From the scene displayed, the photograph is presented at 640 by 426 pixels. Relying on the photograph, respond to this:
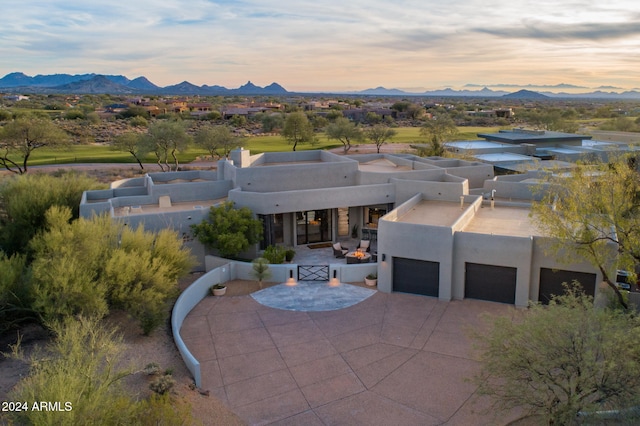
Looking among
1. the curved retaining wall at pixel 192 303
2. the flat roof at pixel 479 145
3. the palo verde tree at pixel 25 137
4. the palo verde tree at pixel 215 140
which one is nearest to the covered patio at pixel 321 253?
the curved retaining wall at pixel 192 303

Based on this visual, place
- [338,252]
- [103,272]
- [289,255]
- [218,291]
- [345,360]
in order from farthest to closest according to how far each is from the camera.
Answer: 1. [338,252]
2. [289,255]
3. [218,291]
4. [103,272]
5. [345,360]

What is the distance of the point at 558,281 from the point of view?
19719 mm

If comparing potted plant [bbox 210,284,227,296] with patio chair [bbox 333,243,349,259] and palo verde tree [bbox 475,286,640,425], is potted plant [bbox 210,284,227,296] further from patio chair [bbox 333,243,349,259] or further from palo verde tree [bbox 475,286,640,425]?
palo verde tree [bbox 475,286,640,425]

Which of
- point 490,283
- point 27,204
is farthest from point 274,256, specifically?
point 27,204

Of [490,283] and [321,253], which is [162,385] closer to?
[490,283]

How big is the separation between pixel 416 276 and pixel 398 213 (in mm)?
3876

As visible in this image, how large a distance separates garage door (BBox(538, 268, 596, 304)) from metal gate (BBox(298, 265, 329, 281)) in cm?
941

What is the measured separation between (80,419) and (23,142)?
5375 cm

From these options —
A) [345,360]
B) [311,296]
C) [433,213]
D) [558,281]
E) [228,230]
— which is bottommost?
[345,360]

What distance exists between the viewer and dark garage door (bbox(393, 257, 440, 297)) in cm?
2080

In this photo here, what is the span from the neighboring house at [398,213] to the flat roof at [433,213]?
0.05 metres

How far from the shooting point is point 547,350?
430 inches

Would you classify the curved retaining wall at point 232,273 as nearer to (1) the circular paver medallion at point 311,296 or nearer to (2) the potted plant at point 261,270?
(2) the potted plant at point 261,270

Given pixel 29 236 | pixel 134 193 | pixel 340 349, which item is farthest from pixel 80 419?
pixel 134 193
